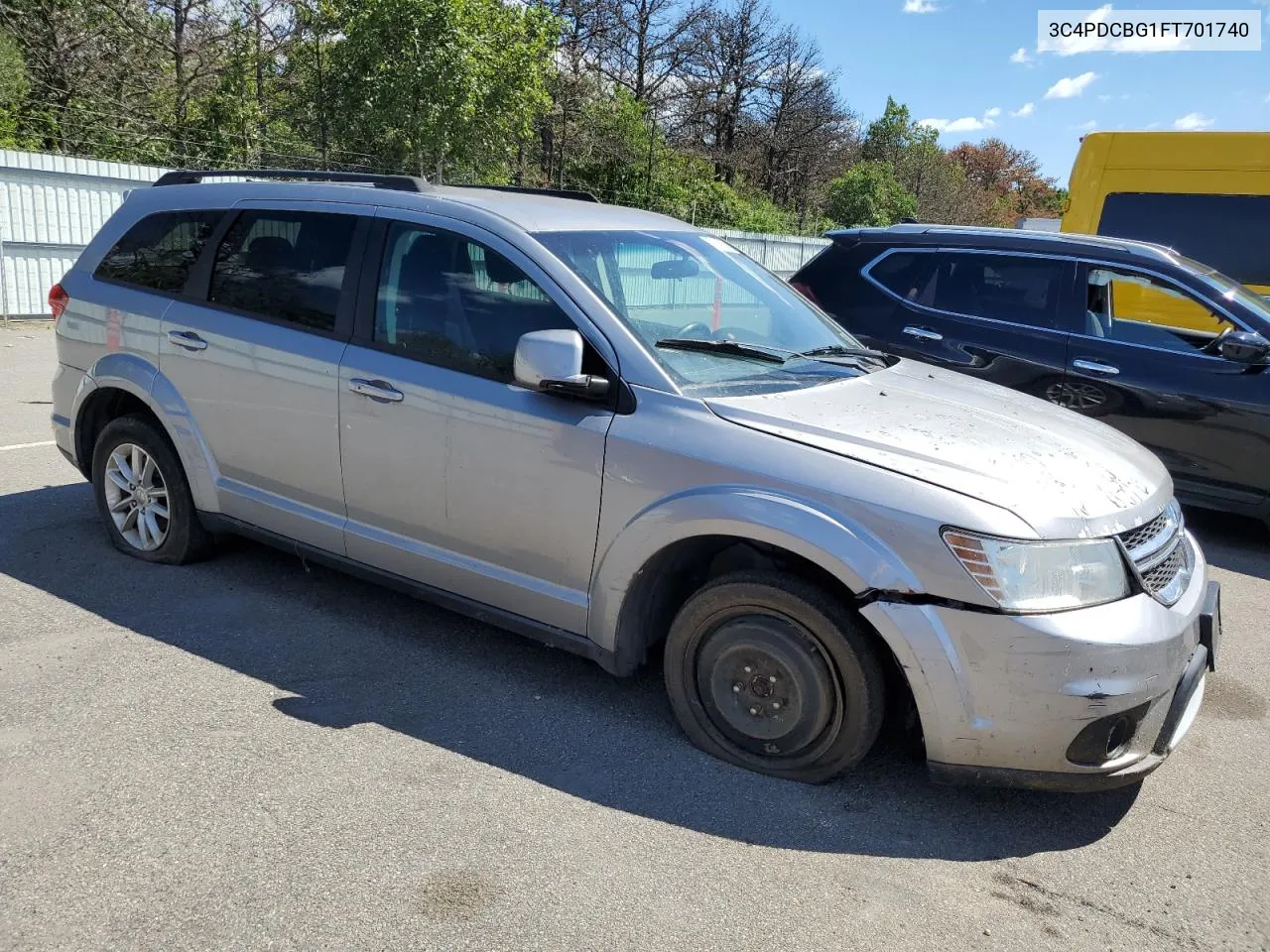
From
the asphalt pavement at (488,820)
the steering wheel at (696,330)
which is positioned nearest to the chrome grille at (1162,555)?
the asphalt pavement at (488,820)

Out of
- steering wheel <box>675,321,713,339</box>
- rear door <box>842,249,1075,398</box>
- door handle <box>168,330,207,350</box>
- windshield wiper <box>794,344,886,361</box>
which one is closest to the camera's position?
steering wheel <box>675,321,713,339</box>

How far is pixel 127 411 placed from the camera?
5109 mm

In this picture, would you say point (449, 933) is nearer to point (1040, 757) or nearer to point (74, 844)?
point (74, 844)

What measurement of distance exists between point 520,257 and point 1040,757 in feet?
7.78

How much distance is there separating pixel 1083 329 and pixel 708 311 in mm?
3715

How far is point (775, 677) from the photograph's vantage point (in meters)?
3.28

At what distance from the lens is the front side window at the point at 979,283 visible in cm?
684

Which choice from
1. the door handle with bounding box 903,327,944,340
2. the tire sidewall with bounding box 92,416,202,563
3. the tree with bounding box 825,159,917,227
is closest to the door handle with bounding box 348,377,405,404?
the tire sidewall with bounding box 92,416,202,563

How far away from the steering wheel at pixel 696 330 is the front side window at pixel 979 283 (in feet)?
11.9

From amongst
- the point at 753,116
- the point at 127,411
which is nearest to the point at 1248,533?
the point at 127,411

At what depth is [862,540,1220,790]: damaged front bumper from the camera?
2.88 meters

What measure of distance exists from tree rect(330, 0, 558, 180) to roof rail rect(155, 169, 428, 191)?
41.6ft

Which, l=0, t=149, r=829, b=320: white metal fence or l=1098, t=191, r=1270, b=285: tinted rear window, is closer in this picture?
l=1098, t=191, r=1270, b=285: tinted rear window

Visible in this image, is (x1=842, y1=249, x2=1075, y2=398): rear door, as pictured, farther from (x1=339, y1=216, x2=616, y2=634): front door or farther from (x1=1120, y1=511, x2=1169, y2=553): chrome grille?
(x1=339, y1=216, x2=616, y2=634): front door
